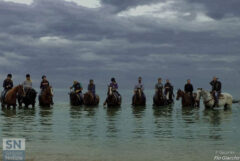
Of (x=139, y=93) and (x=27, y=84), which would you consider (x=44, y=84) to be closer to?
(x=27, y=84)

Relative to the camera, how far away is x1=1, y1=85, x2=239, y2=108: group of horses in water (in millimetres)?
27533

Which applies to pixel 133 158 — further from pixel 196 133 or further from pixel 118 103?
pixel 118 103

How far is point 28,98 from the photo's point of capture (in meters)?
29.4

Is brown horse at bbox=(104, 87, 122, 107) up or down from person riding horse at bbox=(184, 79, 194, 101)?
down

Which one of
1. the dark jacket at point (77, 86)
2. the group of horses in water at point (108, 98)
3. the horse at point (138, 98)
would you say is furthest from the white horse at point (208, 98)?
the dark jacket at point (77, 86)

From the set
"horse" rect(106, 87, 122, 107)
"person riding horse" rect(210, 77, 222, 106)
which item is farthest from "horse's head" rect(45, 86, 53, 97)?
"person riding horse" rect(210, 77, 222, 106)

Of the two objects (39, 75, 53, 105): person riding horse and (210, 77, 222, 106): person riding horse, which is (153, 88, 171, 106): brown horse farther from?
(39, 75, 53, 105): person riding horse

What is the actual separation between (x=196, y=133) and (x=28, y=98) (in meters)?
17.2

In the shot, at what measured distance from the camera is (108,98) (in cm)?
3162

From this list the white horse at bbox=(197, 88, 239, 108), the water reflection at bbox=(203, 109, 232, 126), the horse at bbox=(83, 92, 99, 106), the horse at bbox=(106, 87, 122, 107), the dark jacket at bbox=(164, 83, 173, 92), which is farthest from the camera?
the dark jacket at bbox=(164, 83, 173, 92)

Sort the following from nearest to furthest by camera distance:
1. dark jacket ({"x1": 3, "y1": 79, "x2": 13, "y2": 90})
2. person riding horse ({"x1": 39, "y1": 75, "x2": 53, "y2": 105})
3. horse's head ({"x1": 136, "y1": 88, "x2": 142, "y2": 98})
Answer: dark jacket ({"x1": 3, "y1": 79, "x2": 13, "y2": 90}) → person riding horse ({"x1": 39, "y1": 75, "x2": 53, "y2": 105}) → horse's head ({"x1": 136, "y1": 88, "x2": 142, "y2": 98})

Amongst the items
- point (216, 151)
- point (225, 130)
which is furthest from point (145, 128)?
point (216, 151)

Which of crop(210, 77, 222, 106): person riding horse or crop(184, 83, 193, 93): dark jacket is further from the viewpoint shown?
crop(184, 83, 193, 93): dark jacket

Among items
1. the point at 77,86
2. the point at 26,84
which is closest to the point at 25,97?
the point at 26,84
